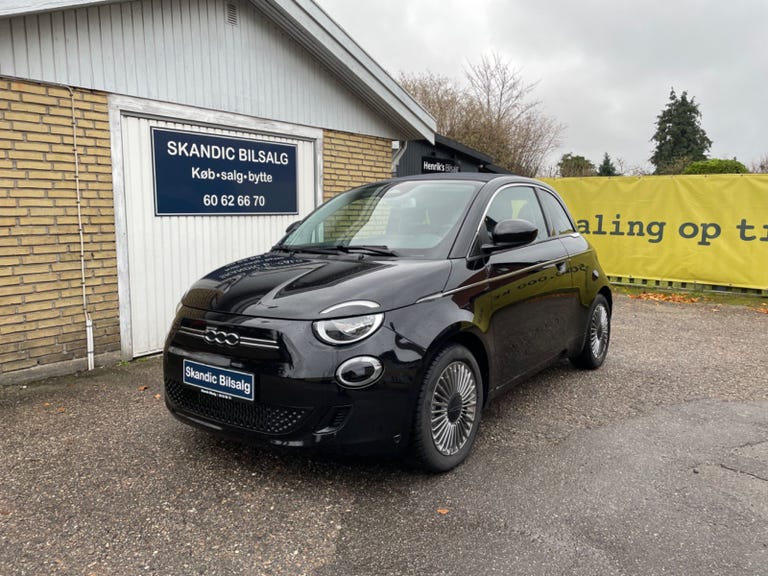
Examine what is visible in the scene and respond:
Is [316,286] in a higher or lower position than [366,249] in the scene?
lower

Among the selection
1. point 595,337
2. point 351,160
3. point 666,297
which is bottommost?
point 666,297

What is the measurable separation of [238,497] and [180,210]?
12.7 feet

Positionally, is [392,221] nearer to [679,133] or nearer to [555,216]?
[555,216]

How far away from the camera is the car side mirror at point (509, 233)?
12.3 ft

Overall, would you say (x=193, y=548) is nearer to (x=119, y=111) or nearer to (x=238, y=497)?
(x=238, y=497)

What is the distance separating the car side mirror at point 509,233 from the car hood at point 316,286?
468 millimetres

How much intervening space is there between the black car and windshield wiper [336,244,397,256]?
1 cm

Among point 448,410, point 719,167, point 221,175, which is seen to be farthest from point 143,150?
point 719,167

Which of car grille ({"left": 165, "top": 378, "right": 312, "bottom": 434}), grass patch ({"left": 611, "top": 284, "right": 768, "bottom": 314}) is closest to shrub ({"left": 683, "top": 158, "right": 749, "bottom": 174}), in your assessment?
grass patch ({"left": 611, "top": 284, "right": 768, "bottom": 314})

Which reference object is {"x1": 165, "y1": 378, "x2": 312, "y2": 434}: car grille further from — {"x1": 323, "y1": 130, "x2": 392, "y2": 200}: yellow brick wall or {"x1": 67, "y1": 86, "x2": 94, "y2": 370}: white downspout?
{"x1": 323, "y1": 130, "x2": 392, "y2": 200}: yellow brick wall

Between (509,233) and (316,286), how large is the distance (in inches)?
52.9

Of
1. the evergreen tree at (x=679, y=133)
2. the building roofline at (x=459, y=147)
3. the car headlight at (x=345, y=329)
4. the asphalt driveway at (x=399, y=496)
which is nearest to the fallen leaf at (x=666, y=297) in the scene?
the building roofline at (x=459, y=147)

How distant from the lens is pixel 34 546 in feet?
8.87

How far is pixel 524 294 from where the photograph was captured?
4129 mm
